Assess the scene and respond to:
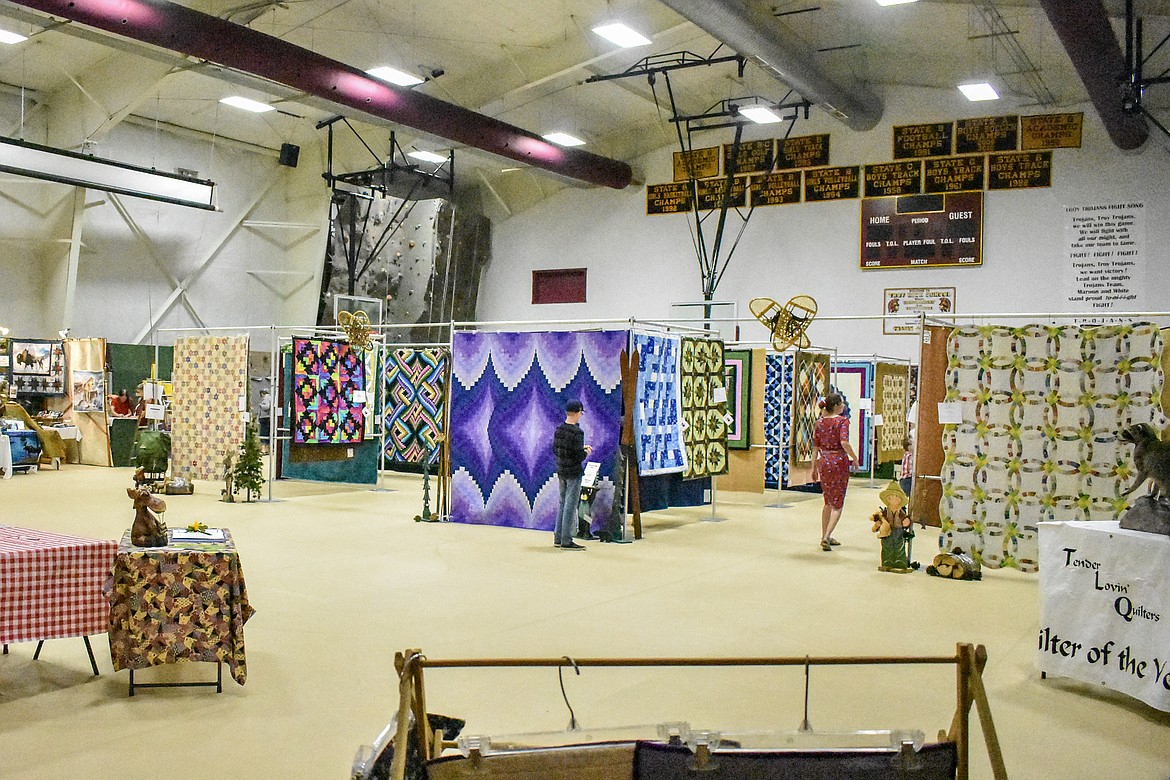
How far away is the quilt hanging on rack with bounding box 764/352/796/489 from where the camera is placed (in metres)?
12.4

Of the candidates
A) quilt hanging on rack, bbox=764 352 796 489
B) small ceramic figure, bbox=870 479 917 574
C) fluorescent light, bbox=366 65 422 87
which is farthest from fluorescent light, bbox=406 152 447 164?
small ceramic figure, bbox=870 479 917 574

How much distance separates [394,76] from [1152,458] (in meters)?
10.6

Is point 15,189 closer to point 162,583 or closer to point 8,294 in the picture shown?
point 8,294

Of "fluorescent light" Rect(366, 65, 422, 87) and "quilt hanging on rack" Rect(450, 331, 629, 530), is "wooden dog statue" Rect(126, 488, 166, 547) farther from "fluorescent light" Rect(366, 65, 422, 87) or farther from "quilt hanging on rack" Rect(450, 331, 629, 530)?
"fluorescent light" Rect(366, 65, 422, 87)

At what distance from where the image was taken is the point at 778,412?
1255 centimetres

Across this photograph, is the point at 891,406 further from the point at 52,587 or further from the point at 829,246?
the point at 52,587

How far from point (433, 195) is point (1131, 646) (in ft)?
50.7

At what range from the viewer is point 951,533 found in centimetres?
746

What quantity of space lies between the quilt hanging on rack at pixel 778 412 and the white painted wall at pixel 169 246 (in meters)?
9.15

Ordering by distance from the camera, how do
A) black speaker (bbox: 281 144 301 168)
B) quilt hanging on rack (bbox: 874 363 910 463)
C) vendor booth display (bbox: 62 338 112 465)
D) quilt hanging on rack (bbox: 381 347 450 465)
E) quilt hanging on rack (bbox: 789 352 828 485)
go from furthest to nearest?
1. black speaker (bbox: 281 144 301 168)
2. vendor booth display (bbox: 62 338 112 465)
3. quilt hanging on rack (bbox: 874 363 910 463)
4. quilt hanging on rack (bbox: 789 352 828 485)
5. quilt hanging on rack (bbox: 381 347 450 465)

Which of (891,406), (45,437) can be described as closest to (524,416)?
(891,406)

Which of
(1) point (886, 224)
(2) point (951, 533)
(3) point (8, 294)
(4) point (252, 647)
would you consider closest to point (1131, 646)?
(2) point (951, 533)

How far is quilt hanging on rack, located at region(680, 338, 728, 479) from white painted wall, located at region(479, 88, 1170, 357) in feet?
19.5

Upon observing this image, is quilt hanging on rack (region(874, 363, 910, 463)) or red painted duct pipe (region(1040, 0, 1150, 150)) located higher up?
red painted duct pipe (region(1040, 0, 1150, 150))
